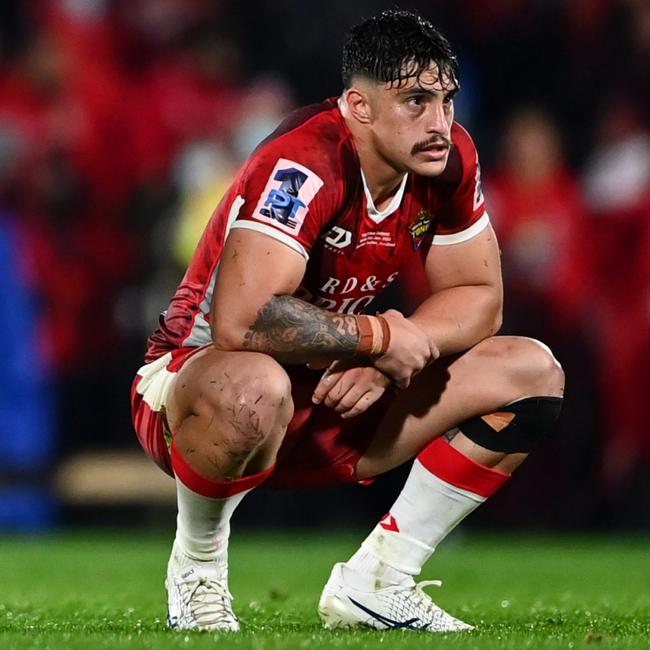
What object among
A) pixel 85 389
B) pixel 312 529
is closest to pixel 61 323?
pixel 85 389

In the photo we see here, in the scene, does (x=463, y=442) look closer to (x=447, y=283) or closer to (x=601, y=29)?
(x=447, y=283)

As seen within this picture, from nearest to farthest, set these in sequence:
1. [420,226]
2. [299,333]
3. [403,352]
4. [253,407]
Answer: [253,407], [299,333], [403,352], [420,226]

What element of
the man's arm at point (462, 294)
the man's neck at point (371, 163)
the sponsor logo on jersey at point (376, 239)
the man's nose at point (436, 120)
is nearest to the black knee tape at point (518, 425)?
the man's arm at point (462, 294)

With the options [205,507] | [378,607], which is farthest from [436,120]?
[378,607]

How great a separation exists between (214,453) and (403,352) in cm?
59

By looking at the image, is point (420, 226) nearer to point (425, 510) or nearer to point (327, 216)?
point (327, 216)

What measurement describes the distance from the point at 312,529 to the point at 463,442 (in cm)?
504

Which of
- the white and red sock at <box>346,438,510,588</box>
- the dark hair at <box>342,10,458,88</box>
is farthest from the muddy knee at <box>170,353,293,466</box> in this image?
the dark hair at <box>342,10,458,88</box>

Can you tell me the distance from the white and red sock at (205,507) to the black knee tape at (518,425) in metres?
0.67

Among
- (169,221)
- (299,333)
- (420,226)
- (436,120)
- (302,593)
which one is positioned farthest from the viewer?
(169,221)

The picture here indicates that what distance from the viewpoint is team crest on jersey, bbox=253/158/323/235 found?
452 cm

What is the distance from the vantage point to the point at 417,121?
4.73 meters

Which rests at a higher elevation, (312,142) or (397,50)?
(397,50)

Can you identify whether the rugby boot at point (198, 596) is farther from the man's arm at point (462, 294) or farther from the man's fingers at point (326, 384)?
the man's arm at point (462, 294)
